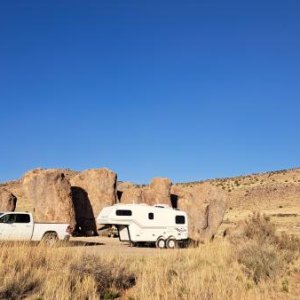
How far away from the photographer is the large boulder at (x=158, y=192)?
35781 mm

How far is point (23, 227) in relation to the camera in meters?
24.8

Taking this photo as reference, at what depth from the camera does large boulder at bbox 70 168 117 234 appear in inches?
1425

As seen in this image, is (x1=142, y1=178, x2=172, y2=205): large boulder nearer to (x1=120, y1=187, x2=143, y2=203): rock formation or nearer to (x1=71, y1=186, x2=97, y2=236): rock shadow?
(x1=120, y1=187, x2=143, y2=203): rock formation

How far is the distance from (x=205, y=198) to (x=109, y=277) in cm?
2097

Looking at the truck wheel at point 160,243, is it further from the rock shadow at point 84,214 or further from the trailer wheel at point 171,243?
the rock shadow at point 84,214

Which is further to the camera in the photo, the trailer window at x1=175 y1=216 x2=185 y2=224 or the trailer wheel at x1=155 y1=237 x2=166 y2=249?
the trailer window at x1=175 y1=216 x2=185 y2=224

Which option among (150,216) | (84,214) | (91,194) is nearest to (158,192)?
(91,194)

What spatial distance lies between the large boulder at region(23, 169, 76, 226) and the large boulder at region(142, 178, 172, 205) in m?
5.62

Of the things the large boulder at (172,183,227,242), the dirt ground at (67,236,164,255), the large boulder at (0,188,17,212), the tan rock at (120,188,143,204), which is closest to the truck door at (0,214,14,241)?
the dirt ground at (67,236,164,255)

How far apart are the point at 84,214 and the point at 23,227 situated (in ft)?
38.4

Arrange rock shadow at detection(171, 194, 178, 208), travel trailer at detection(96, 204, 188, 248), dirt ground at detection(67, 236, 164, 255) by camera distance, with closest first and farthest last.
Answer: dirt ground at detection(67, 236, 164, 255) < travel trailer at detection(96, 204, 188, 248) < rock shadow at detection(171, 194, 178, 208)

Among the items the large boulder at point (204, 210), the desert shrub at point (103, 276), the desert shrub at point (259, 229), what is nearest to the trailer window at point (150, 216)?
the desert shrub at point (259, 229)

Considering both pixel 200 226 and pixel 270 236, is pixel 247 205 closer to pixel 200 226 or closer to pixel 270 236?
pixel 200 226

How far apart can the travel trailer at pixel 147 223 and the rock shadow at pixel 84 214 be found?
7510 millimetres
